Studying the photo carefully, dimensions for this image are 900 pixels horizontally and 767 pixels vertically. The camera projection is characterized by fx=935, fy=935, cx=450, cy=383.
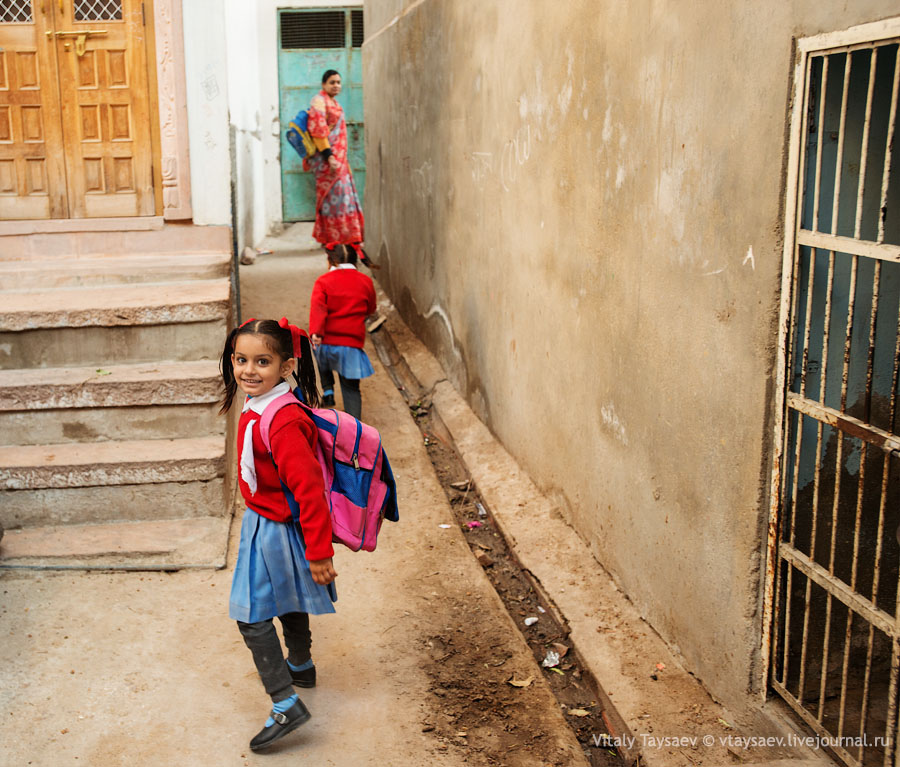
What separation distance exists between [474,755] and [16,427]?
11.4 feet

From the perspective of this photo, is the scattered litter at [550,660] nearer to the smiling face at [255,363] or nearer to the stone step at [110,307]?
the smiling face at [255,363]

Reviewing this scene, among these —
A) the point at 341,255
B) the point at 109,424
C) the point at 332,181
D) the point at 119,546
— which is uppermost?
the point at 332,181

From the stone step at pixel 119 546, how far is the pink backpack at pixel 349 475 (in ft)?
5.39

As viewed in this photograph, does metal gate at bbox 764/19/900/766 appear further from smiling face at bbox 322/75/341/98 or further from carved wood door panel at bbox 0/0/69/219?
smiling face at bbox 322/75/341/98

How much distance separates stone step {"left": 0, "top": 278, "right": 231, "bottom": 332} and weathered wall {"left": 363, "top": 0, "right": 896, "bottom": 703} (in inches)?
71.3

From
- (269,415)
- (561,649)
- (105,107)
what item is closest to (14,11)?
(105,107)

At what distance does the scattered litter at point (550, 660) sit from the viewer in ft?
12.9

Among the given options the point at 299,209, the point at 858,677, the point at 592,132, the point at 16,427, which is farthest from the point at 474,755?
the point at 299,209

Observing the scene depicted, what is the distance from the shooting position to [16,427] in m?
5.39

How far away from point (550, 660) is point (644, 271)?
5.50ft

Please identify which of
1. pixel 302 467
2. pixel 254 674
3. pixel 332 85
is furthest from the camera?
pixel 332 85

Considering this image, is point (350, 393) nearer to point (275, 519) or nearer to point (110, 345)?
point (110, 345)

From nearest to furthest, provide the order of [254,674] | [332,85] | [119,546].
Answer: [254,674] → [119,546] → [332,85]

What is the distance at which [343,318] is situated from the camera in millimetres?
6465
